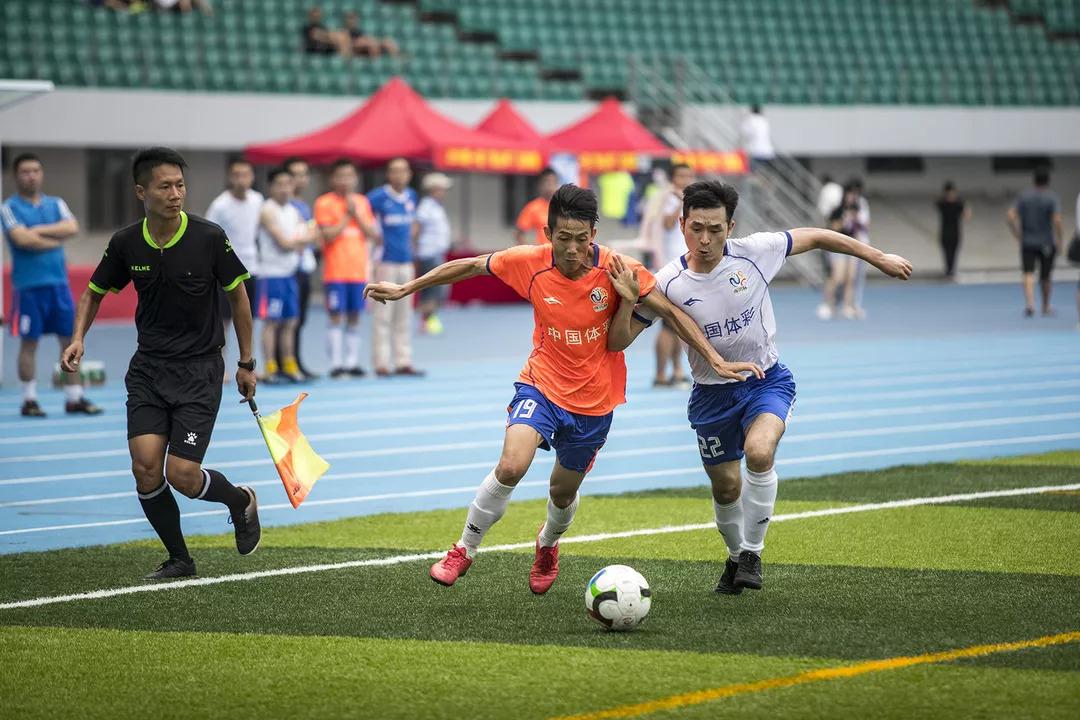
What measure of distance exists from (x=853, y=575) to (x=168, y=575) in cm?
336

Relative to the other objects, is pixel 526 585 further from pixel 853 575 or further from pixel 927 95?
pixel 927 95

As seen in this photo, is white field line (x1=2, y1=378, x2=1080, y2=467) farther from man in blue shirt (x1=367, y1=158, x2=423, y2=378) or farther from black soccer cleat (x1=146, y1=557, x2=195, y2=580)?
black soccer cleat (x1=146, y1=557, x2=195, y2=580)

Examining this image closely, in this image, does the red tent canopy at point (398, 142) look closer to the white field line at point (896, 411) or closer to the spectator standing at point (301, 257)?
the spectator standing at point (301, 257)

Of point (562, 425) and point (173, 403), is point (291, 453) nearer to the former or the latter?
point (173, 403)

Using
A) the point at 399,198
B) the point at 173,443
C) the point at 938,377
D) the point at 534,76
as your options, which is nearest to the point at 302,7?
the point at 534,76

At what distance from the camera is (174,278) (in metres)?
7.89

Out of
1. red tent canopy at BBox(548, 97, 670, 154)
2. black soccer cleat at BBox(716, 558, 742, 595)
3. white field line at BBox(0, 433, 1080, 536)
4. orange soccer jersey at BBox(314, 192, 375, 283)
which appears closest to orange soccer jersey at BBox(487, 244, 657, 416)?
black soccer cleat at BBox(716, 558, 742, 595)

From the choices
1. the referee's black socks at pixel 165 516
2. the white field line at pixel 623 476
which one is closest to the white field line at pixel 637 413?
the white field line at pixel 623 476

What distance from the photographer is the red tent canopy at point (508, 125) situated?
28219 millimetres

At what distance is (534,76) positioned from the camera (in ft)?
105

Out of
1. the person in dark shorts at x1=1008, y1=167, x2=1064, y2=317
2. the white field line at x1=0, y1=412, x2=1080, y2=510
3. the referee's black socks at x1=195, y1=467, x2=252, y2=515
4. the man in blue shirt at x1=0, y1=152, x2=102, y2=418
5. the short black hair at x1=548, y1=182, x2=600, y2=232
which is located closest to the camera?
the short black hair at x1=548, y1=182, x2=600, y2=232

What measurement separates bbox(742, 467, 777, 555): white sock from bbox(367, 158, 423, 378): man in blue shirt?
35.2 feet

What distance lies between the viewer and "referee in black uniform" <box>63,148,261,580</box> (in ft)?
25.7

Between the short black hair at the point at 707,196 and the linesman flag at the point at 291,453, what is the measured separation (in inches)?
89.2
